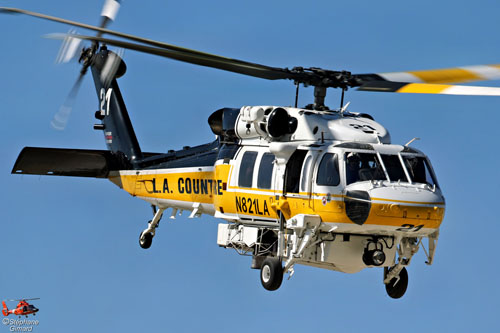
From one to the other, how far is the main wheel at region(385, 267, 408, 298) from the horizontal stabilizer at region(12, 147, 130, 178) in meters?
7.24

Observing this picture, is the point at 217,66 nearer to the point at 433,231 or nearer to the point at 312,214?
the point at 312,214

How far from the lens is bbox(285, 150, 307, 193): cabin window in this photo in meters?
17.2

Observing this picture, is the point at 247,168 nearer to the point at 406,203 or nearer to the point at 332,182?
the point at 332,182

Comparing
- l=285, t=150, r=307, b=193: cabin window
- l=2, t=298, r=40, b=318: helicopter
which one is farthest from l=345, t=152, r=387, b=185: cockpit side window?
l=2, t=298, r=40, b=318: helicopter

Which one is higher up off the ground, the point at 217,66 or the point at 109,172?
the point at 217,66

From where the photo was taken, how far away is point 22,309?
23.9m

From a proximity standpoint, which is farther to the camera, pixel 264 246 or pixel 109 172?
pixel 109 172

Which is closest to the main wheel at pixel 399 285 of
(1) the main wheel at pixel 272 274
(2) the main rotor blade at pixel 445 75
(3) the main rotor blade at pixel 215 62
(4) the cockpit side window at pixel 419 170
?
(4) the cockpit side window at pixel 419 170

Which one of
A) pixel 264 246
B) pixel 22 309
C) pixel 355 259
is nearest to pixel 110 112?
pixel 22 309

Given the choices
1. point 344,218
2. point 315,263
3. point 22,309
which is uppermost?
point 344,218

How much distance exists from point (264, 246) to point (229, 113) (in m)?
2.62

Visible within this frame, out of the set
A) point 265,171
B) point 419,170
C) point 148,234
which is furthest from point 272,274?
point 148,234

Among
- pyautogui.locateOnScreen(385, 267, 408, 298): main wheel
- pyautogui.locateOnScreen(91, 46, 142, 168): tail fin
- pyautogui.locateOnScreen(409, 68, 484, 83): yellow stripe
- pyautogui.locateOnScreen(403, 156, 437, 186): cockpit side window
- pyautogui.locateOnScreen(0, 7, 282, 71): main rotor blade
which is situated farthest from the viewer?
pyautogui.locateOnScreen(91, 46, 142, 168): tail fin

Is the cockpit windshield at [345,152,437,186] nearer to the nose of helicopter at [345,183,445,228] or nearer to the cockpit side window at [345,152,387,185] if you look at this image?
the cockpit side window at [345,152,387,185]
